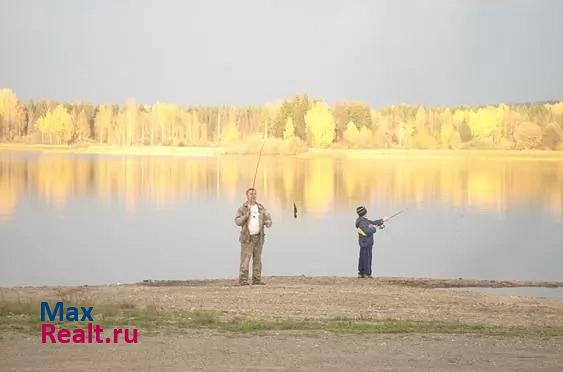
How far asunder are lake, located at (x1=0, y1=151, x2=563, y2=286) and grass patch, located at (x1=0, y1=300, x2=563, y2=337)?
22.8 ft

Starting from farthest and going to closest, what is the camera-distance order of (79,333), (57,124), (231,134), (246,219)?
(231,134) < (57,124) < (246,219) < (79,333)

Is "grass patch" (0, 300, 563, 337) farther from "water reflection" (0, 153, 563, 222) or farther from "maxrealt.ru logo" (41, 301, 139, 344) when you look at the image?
"water reflection" (0, 153, 563, 222)

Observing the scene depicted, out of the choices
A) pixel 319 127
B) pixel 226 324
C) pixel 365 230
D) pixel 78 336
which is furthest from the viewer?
pixel 319 127

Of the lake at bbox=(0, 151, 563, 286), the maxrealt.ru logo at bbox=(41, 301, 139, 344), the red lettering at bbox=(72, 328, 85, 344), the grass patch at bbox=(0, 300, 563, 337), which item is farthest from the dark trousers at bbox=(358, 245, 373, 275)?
the red lettering at bbox=(72, 328, 85, 344)

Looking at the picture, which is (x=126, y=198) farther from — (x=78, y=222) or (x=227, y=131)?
(x=227, y=131)

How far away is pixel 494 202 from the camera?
38.0 m

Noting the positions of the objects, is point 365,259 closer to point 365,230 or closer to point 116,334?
point 365,230

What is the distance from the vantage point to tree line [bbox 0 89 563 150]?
357 ft

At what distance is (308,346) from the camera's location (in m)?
7.07

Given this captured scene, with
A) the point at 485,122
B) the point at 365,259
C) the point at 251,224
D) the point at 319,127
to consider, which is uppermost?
the point at 485,122

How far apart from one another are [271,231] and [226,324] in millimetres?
16181

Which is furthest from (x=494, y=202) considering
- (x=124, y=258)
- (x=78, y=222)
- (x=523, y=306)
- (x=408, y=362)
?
(x=408, y=362)

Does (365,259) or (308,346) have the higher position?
(308,346)

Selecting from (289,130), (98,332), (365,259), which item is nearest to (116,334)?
(98,332)
